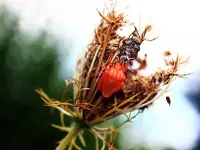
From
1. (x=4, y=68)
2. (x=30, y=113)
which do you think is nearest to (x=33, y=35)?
(x=4, y=68)

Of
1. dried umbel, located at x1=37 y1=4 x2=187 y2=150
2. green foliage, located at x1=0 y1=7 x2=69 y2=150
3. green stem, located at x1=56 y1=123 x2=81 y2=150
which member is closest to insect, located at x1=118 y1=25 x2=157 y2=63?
dried umbel, located at x1=37 y1=4 x2=187 y2=150

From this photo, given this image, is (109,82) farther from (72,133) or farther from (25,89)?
(25,89)

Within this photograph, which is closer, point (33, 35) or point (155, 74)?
point (155, 74)

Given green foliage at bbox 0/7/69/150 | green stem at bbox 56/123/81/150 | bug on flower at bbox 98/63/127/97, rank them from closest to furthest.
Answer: bug on flower at bbox 98/63/127/97 → green stem at bbox 56/123/81/150 → green foliage at bbox 0/7/69/150

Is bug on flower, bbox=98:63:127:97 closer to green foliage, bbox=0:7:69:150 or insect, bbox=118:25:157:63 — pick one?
insect, bbox=118:25:157:63

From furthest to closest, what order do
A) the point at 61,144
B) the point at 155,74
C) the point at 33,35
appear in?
1. the point at 33,35
2. the point at 155,74
3. the point at 61,144

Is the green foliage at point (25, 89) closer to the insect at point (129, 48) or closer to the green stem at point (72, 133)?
the green stem at point (72, 133)

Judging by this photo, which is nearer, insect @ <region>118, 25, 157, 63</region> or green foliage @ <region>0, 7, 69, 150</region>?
insect @ <region>118, 25, 157, 63</region>

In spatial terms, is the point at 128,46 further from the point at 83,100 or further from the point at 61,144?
the point at 61,144
